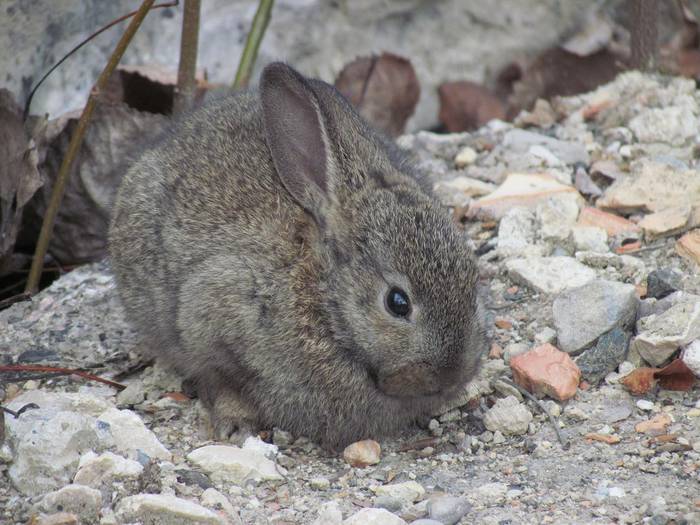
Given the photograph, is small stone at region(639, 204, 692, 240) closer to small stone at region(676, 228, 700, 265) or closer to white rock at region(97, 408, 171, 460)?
small stone at region(676, 228, 700, 265)

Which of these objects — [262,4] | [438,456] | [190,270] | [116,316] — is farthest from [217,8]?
[438,456]

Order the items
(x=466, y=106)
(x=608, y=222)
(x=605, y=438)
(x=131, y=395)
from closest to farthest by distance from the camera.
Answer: (x=605, y=438) < (x=131, y=395) < (x=608, y=222) < (x=466, y=106)

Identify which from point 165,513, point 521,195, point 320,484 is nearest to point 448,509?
point 320,484

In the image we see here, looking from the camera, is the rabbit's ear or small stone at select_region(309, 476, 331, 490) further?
the rabbit's ear

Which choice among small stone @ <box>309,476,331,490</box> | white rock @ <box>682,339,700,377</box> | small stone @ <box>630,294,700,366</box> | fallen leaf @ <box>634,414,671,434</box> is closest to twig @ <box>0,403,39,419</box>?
small stone @ <box>309,476,331,490</box>

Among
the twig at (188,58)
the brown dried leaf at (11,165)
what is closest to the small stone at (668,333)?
the twig at (188,58)

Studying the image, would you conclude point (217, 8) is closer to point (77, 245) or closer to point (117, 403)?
point (77, 245)

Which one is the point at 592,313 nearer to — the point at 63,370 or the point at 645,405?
the point at 645,405
